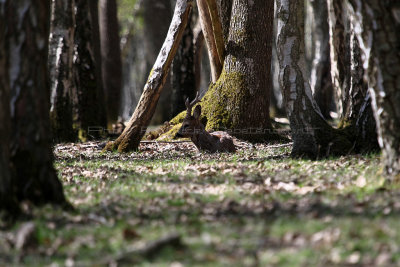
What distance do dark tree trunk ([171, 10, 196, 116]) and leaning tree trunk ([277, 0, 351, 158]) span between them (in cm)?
1114

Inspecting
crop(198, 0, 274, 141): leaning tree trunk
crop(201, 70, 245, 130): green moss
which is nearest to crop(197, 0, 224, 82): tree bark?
Answer: crop(198, 0, 274, 141): leaning tree trunk

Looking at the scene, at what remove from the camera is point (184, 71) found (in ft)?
70.7

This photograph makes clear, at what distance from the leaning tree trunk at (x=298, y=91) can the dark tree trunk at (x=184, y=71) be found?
11139mm

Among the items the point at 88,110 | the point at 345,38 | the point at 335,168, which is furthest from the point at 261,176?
the point at 88,110

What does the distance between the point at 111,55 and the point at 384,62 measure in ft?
65.4

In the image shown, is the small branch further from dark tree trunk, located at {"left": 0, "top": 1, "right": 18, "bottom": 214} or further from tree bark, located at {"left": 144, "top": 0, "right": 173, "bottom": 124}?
tree bark, located at {"left": 144, "top": 0, "right": 173, "bottom": 124}

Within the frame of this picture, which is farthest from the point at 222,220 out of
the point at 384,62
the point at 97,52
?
the point at 97,52

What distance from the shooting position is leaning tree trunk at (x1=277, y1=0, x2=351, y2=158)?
33.8 feet

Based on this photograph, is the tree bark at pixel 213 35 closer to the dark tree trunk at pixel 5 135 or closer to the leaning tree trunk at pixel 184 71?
the leaning tree trunk at pixel 184 71

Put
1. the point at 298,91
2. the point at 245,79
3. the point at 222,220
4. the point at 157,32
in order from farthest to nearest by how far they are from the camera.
A: the point at 157,32 < the point at 245,79 < the point at 298,91 < the point at 222,220

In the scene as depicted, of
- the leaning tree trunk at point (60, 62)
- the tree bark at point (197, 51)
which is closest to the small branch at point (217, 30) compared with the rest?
the leaning tree trunk at point (60, 62)

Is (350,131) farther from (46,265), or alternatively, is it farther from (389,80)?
(46,265)

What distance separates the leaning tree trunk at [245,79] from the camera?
1412 cm

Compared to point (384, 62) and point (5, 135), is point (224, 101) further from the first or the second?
point (5, 135)
